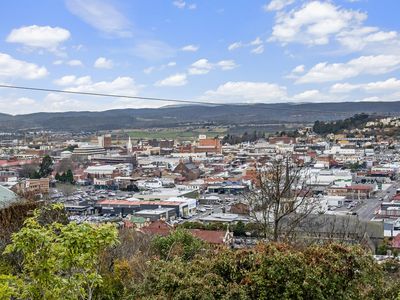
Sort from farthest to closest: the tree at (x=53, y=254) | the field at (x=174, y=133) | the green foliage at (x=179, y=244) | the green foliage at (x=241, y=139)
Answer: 1. the field at (x=174, y=133)
2. the green foliage at (x=241, y=139)
3. the green foliage at (x=179, y=244)
4. the tree at (x=53, y=254)

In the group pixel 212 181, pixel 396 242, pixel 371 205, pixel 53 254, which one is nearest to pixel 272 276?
pixel 53 254

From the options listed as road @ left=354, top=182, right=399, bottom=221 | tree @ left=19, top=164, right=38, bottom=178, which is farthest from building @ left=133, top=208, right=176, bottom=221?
tree @ left=19, top=164, right=38, bottom=178

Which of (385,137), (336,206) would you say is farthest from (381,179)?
(385,137)

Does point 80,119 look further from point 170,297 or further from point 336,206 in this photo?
point 170,297

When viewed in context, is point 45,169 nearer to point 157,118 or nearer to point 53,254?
point 53,254

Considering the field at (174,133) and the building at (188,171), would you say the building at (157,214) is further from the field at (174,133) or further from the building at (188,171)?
the field at (174,133)

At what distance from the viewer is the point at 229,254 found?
434 centimetres

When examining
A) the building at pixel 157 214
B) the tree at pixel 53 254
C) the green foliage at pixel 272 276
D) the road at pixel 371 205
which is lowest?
the road at pixel 371 205

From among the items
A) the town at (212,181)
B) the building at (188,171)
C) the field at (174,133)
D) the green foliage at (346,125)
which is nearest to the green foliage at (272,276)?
the town at (212,181)

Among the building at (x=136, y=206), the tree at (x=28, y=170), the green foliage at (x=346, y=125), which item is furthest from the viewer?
the green foliage at (x=346, y=125)

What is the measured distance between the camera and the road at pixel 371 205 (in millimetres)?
24941

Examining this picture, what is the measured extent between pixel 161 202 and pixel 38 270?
25.3 meters

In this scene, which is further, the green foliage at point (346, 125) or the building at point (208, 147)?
the green foliage at point (346, 125)

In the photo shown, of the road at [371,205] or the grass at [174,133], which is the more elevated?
the grass at [174,133]
